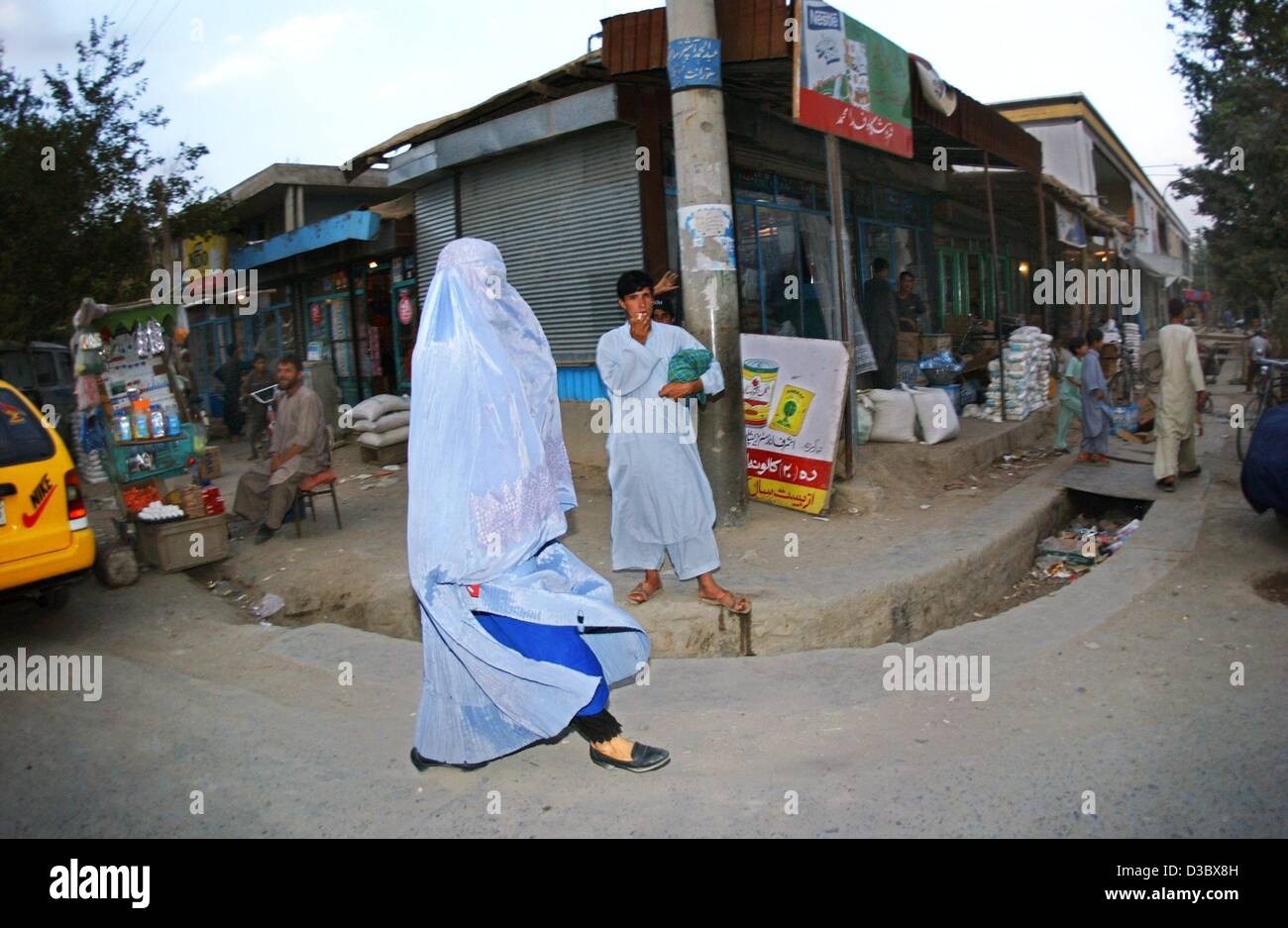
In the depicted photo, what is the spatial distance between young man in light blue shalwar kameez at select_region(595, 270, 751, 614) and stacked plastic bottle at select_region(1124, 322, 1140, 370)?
13.4 m

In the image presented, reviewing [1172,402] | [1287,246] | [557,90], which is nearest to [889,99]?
[557,90]

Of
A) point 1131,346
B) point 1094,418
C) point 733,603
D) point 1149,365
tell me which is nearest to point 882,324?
point 1094,418

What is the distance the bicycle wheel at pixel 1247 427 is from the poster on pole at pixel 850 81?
4383 millimetres

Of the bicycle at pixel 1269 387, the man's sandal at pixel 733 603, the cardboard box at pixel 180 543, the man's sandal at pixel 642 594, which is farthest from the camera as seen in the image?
the bicycle at pixel 1269 387

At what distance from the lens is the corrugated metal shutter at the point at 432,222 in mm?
10586

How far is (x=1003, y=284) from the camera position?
63.5 ft

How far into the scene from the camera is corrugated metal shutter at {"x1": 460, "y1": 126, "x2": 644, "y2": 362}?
857cm

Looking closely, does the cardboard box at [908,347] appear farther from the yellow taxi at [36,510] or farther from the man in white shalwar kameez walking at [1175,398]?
the yellow taxi at [36,510]

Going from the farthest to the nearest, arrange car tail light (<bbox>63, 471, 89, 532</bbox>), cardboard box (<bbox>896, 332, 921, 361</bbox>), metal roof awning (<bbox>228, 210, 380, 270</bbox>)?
1. metal roof awning (<bbox>228, 210, 380, 270</bbox>)
2. cardboard box (<bbox>896, 332, 921, 361</bbox>)
3. car tail light (<bbox>63, 471, 89, 532</bbox>)

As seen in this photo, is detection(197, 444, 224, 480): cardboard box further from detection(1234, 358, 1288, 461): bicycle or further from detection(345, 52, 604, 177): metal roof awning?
detection(1234, 358, 1288, 461): bicycle

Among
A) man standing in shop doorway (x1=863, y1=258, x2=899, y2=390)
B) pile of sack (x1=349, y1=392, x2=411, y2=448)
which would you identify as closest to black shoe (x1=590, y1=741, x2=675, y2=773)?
man standing in shop doorway (x1=863, y1=258, x2=899, y2=390)

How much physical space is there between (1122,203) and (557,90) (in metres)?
29.9

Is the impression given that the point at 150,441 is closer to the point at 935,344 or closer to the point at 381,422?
the point at 381,422

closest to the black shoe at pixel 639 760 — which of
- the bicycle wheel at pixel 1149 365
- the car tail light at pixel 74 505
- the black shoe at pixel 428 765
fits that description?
the black shoe at pixel 428 765
